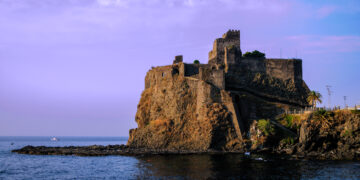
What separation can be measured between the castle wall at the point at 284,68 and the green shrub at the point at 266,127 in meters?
20.6

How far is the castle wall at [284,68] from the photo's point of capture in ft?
271

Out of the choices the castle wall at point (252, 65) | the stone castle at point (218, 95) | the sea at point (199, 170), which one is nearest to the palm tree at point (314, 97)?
the stone castle at point (218, 95)

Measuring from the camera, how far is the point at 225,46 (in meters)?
83.2

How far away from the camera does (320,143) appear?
61.2 m

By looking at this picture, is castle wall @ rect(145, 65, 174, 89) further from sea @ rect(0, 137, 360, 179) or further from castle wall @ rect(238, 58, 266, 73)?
sea @ rect(0, 137, 360, 179)

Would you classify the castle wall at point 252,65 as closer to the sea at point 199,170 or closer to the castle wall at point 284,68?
Result: the castle wall at point 284,68

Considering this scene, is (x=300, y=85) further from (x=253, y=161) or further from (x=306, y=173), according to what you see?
(x=306, y=173)

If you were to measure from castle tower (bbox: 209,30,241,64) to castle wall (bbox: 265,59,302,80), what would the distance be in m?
8.63

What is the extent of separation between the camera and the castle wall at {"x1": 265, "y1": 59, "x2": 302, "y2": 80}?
82500 mm

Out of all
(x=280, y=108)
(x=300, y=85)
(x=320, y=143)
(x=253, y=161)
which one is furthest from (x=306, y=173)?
(x=300, y=85)

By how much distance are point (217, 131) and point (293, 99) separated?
23690 millimetres

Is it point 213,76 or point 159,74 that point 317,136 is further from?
point 159,74


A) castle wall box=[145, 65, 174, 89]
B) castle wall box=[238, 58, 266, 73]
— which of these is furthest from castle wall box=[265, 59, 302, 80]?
castle wall box=[145, 65, 174, 89]

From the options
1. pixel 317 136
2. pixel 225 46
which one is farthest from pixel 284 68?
pixel 317 136
